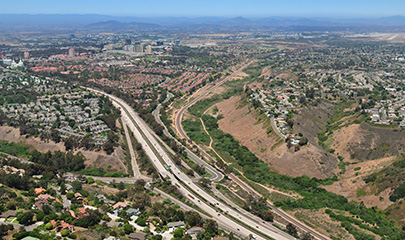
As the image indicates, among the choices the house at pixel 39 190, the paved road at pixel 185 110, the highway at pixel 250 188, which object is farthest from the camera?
the paved road at pixel 185 110

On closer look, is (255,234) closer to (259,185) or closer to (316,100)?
(259,185)

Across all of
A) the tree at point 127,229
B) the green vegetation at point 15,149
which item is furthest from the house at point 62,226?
the green vegetation at point 15,149

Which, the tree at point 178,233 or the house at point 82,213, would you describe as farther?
the house at point 82,213

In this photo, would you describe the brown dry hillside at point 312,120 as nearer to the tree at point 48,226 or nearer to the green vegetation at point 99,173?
the green vegetation at point 99,173

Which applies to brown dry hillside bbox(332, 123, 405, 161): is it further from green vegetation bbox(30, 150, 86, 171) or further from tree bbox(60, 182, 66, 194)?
tree bbox(60, 182, 66, 194)

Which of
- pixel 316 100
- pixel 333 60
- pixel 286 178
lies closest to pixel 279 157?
pixel 286 178

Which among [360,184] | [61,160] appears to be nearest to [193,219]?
[360,184]

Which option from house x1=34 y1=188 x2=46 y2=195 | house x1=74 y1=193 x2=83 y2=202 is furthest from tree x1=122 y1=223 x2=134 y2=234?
house x1=34 y1=188 x2=46 y2=195

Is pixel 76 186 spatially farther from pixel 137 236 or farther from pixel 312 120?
pixel 312 120
